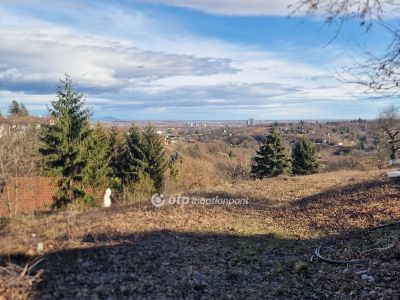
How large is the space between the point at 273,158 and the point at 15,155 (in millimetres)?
23769

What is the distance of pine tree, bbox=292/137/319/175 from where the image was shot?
1561 inches

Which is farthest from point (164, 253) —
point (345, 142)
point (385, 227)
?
point (345, 142)

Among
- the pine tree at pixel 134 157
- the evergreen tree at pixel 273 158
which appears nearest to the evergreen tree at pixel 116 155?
the pine tree at pixel 134 157

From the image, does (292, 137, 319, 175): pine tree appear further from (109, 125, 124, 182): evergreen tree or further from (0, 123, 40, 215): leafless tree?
(0, 123, 40, 215): leafless tree

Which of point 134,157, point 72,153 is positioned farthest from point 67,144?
point 134,157

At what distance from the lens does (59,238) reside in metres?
7.02

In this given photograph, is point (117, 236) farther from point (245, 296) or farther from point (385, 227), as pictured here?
point (385, 227)

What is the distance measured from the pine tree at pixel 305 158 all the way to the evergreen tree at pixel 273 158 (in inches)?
99.7

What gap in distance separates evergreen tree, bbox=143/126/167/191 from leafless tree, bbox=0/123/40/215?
8.64 meters

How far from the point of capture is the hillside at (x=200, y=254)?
553 centimetres

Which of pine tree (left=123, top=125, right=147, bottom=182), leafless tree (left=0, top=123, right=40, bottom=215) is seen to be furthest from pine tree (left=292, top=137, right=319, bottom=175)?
leafless tree (left=0, top=123, right=40, bottom=215)

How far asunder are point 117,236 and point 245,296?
281cm

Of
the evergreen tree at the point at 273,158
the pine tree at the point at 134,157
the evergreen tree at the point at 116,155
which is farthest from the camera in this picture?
the evergreen tree at the point at 273,158

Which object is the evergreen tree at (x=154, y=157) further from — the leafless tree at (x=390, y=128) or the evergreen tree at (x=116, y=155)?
the leafless tree at (x=390, y=128)
